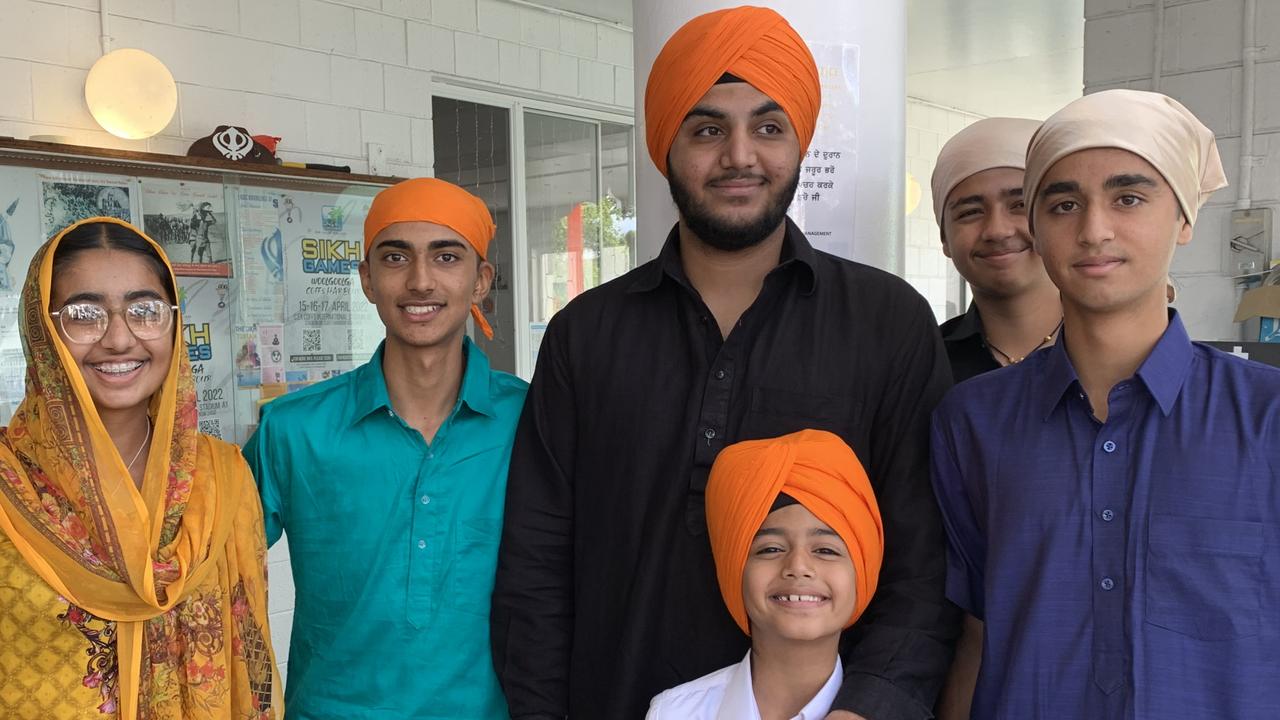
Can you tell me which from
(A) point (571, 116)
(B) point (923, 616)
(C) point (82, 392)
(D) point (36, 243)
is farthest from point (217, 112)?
(B) point (923, 616)

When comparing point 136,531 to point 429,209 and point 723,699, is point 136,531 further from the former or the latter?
point 723,699

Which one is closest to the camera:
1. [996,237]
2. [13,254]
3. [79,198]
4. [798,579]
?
[798,579]

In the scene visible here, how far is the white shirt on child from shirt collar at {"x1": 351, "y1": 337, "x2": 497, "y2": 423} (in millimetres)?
689

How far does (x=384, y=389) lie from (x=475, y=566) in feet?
1.28

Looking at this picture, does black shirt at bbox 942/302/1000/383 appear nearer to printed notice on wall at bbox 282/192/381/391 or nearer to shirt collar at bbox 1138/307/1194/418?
shirt collar at bbox 1138/307/1194/418

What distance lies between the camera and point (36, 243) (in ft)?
11.5

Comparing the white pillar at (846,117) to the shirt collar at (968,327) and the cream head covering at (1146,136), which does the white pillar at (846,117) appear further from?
the cream head covering at (1146,136)

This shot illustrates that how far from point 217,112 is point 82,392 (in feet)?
8.82

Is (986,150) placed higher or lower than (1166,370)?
higher

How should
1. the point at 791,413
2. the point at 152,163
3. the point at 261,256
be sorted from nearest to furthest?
the point at 791,413, the point at 152,163, the point at 261,256

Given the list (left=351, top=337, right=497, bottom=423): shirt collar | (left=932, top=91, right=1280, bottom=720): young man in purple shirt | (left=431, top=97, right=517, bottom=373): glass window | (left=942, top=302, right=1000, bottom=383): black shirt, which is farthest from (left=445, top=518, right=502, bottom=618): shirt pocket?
(left=431, top=97, right=517, bottom=373): glass window

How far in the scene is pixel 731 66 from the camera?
170cm

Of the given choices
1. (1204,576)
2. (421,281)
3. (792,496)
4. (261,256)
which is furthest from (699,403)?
(261,256)

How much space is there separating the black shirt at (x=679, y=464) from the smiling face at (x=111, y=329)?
68 centimetres
